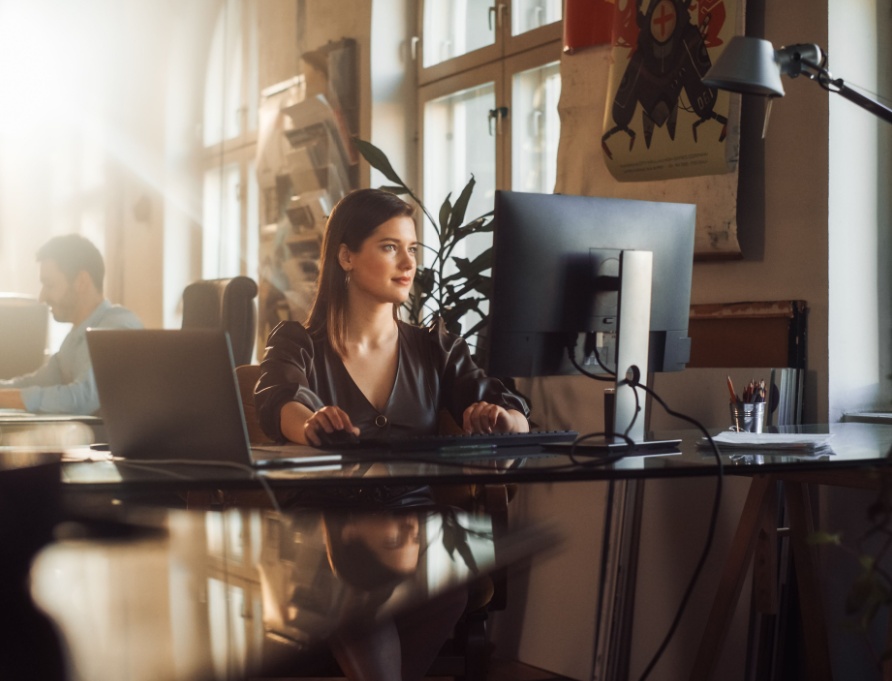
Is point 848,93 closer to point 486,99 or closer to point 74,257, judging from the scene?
point 486,99

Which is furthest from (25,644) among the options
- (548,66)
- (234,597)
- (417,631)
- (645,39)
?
(548,66)

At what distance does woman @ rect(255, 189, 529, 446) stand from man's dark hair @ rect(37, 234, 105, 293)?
1.67 metres

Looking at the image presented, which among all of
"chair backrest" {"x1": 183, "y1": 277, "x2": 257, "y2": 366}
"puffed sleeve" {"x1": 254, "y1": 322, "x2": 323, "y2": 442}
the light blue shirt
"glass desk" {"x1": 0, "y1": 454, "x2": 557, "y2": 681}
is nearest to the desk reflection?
"glass desk" {"x1": 0, "y1": 454, "x2": 557, "y2": 681}

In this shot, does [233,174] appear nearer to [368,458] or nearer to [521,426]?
[521,426]

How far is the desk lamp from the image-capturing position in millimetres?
1687

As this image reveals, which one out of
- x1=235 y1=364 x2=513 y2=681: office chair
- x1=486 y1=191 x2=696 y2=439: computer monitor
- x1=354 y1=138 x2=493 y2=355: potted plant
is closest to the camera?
x1=486 y1=191 x2=696 y2=439: computer monitor

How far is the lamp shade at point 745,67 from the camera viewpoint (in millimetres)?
1688

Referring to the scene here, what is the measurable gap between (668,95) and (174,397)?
5.61ft

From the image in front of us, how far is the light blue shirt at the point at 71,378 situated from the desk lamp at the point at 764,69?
2347mm

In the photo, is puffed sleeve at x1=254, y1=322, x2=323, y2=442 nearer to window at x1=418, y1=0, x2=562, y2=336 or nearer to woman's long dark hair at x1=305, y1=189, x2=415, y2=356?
woman's long dark hair at x1=305, y1=189, x2=415, y2=356

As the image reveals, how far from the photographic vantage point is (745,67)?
5.55ft

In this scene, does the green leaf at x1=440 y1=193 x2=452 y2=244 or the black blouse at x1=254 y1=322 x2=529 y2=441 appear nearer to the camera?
the black blouse at x1=254 y1=322 x2=529 y2=441

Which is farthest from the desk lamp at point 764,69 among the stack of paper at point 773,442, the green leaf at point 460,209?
the green leaf at point 460,209

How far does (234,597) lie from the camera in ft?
5.07
